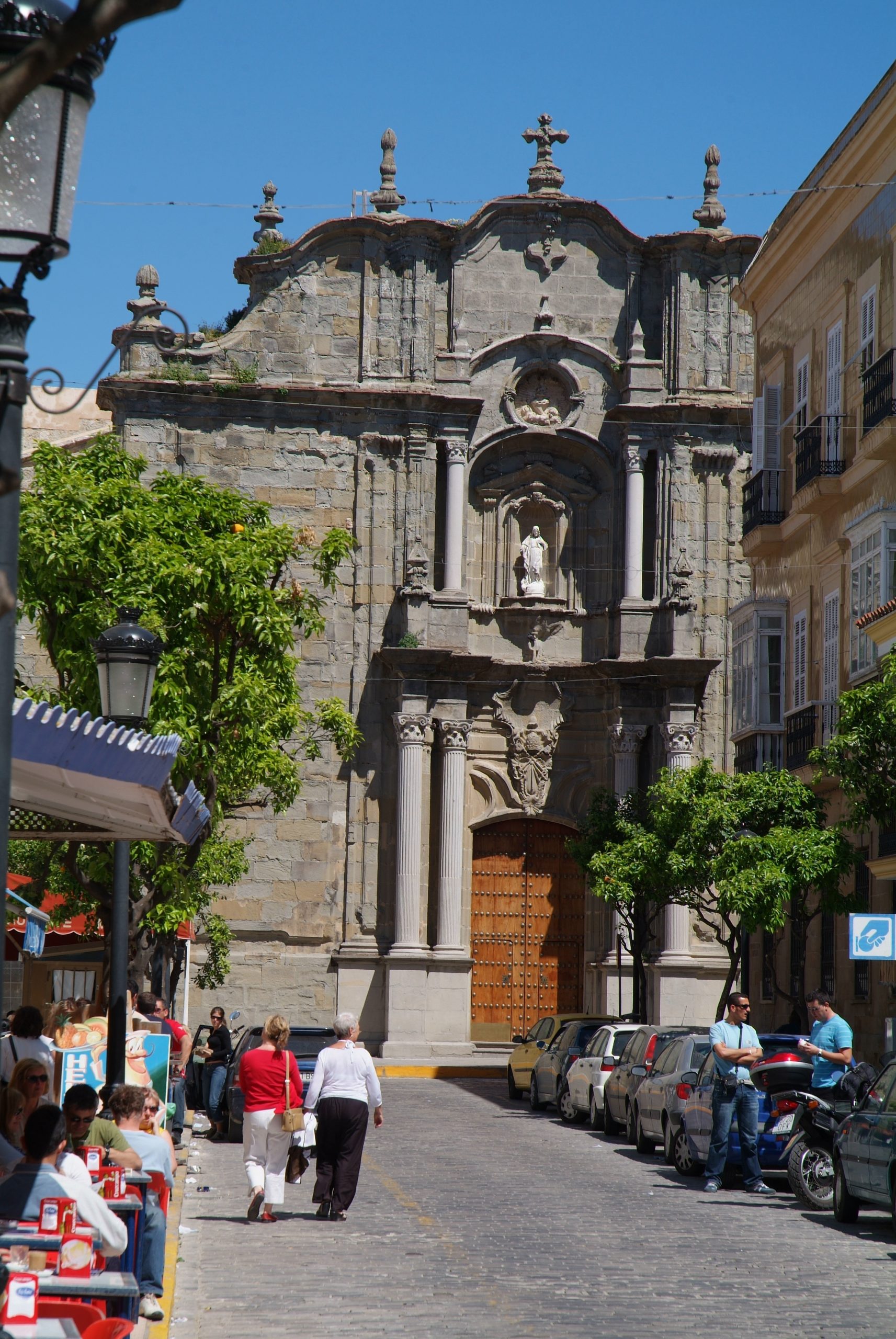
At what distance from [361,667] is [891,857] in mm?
16362

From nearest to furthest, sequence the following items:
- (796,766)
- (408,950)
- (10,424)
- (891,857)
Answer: (10,424), (891,857), (796,766), (408,950)

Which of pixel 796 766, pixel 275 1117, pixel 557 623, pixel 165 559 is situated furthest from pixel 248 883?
pixel 275 1117

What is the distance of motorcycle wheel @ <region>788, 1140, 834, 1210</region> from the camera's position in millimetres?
16406

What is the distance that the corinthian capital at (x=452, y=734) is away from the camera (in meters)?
39.2

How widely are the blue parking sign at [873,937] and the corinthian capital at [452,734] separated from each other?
20.9 meters


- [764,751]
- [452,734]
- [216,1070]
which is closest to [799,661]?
[764,751]

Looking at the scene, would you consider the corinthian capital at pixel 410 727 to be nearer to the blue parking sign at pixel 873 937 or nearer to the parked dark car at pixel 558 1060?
the parked dark car at pixel 558 1060

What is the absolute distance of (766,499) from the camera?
33.5 m

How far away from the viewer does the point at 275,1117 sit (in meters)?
14.8

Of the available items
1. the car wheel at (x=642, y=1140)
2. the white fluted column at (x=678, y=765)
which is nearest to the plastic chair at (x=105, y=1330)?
the car wheel at (x=642, y=1140)

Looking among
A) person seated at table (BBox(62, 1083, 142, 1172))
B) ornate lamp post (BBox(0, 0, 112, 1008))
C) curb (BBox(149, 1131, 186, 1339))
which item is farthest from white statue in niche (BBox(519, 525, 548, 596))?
ornate lamp post (BBox(0, 0, 112, 1008))

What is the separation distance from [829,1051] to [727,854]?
27.8 ft

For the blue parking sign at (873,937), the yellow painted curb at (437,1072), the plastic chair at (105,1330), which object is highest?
the blue parking sign at (873,937)

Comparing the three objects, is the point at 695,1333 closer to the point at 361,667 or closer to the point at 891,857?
the point at 891,857
